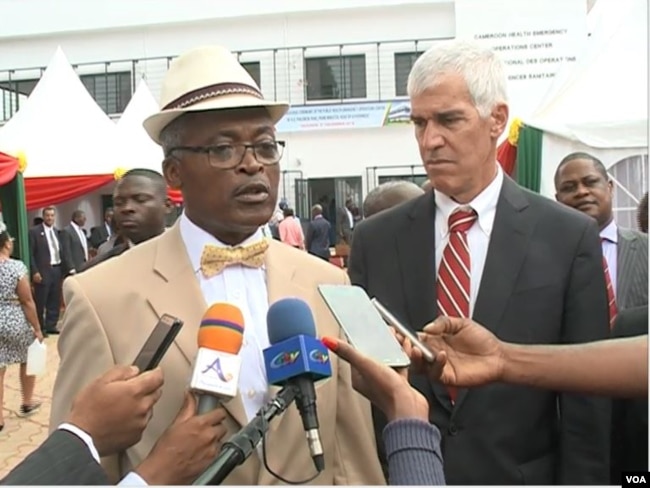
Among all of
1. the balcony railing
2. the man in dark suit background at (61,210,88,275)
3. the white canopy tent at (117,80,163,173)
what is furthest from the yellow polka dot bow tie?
the balcony railing

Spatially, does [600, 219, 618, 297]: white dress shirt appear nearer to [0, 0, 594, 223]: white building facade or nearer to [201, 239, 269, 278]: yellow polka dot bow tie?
[201, 239, 269, 278]: yellow polka dot bow tie

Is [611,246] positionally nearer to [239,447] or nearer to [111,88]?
[239,447]

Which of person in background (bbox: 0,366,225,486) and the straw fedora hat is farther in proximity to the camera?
the straw fedora hat

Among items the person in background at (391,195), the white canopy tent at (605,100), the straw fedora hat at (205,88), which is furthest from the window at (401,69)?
the straw fedora hat at (205,88)

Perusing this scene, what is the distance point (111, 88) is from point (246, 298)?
1777 cm

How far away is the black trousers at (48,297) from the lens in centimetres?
930

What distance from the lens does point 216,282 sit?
170 centimetres

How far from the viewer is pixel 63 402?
1.51 meters

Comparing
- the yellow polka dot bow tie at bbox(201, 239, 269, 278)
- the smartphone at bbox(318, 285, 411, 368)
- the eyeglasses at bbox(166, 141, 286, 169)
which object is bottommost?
the smartphone at bbox(318, 285, 411, 368)

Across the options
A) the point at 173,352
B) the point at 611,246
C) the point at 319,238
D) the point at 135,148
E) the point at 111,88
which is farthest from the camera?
the point at 111,88

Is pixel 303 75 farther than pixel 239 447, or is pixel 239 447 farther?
pixel 303 75

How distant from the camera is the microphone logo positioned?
50.8 inches

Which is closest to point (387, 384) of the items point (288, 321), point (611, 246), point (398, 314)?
point (288, 321)

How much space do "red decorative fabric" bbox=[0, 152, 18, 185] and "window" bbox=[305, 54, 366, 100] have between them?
429 inches
